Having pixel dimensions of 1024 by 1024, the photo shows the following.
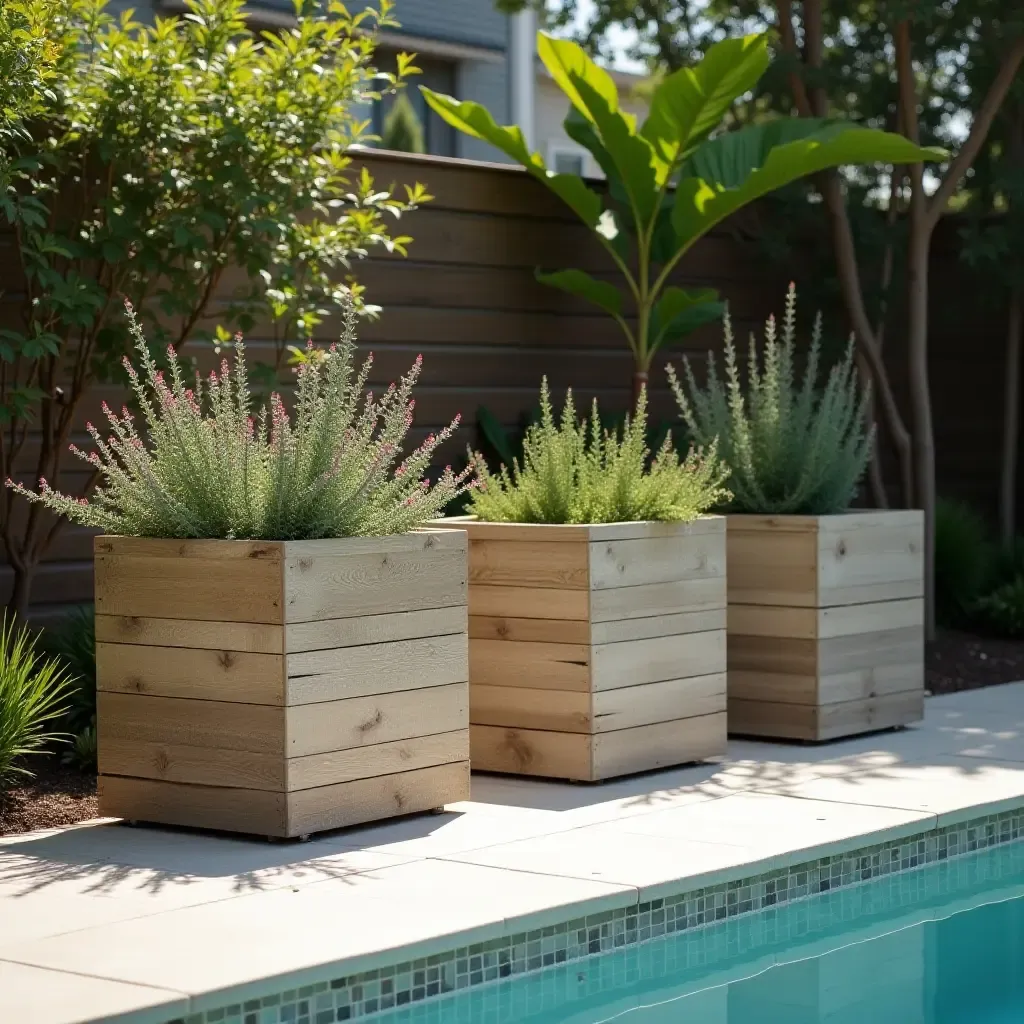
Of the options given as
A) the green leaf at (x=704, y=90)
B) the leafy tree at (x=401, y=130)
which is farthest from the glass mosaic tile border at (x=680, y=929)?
the leafy tree at (x=401, y=130)

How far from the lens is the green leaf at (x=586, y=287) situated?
7.63 meters

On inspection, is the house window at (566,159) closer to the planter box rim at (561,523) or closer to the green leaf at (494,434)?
the green leaf at (494,434)

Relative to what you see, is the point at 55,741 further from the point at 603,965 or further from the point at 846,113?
the point at 846,113

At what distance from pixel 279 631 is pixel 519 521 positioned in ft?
4.49

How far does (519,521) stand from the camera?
5531 millimetres

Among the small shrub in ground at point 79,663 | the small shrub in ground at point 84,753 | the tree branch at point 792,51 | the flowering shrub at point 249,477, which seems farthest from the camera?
the tree branch at point 792,51

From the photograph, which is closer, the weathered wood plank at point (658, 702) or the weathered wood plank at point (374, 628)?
the weathered wood plank at point (374, 628)

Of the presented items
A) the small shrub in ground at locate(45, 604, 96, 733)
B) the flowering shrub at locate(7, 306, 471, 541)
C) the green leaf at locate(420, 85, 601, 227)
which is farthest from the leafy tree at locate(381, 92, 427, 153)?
the flowering shrub at locate(7, 306, 471, 541)

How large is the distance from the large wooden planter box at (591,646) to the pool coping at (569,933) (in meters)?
1.01

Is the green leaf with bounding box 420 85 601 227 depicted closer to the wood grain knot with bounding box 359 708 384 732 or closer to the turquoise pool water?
the wood grain knot with bounding box 359 708 384 732

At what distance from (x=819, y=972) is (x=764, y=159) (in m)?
4.61

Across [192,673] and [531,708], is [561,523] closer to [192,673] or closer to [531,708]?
[531,708]

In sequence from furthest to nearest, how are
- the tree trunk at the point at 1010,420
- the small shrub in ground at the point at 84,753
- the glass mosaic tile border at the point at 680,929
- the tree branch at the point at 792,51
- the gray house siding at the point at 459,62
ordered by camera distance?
1. the gray house siding at the point at 459,62
2. the tree trunk at the point at 1010,420
3. the tree branch at the point at 792,51
4. the small shrub in ground at the point at 84,753
5. the glass mosaic tile border at the point at 680,929

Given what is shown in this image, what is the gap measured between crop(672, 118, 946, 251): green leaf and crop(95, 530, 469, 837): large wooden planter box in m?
3.12
